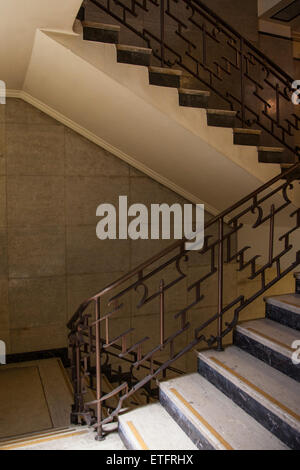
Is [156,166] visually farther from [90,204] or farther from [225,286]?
[225,286]

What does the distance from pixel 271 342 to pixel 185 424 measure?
0.84 meters

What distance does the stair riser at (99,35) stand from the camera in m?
3.04

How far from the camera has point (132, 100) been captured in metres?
3.33

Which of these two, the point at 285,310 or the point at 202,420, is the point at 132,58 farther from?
the point at 202,420

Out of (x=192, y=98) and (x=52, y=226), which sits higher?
(x=192, y=98)

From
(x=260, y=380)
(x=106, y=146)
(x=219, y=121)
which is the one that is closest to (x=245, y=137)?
(x=219, y=121)

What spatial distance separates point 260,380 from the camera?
7.94 ft

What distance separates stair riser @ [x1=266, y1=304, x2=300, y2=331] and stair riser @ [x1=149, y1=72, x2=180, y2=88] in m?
2.20

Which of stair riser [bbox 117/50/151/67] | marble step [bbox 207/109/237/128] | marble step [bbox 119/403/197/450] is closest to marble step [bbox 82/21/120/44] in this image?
stair riser [bbox 117/50/151/67]

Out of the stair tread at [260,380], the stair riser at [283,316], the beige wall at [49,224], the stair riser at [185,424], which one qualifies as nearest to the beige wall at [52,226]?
the beige wall at [49,224]

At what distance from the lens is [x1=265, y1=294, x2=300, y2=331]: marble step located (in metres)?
2.87
